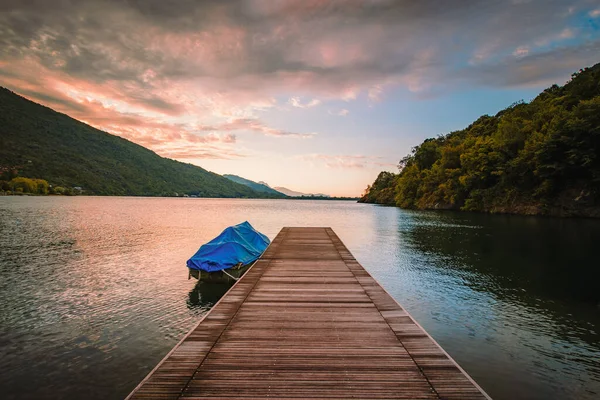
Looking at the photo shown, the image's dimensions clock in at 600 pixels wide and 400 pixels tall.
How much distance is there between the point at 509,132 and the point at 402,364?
276 ft

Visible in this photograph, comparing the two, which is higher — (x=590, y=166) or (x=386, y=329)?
(x=590, y=166)

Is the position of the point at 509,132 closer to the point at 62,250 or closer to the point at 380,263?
the point at 380,263

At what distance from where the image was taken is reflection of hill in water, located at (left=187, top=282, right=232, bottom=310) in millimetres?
13748

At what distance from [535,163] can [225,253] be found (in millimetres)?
68734

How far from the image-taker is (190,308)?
1329 centimetres

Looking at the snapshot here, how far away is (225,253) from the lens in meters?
17.2

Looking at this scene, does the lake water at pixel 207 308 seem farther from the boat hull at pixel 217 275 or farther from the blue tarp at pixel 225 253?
the blue tarp at pixel 225 253

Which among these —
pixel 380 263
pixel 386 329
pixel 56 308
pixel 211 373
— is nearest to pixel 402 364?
pixel 386 329

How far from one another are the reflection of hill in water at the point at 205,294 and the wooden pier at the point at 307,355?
11.8 feet

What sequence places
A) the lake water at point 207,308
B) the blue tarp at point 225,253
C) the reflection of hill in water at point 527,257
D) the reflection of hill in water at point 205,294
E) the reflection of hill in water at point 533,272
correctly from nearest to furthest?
the lake water at point 207,308, the reflection of hill in water at point 533,272, the reflection of hill in water at point 205,294, the reflection of hill in water at point 527,257, the blue tarp at point 225,253

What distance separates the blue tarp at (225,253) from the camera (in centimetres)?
1634

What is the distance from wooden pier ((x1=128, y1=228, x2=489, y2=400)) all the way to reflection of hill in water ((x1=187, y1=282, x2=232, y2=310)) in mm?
3604

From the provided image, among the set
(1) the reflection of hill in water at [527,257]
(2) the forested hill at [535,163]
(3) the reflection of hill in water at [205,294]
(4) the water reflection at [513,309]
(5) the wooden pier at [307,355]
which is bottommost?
(3) the reflection of hill in water at [205,294]

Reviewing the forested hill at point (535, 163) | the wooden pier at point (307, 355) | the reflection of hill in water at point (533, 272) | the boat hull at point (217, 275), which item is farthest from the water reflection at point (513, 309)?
the forested hill at point (535, 163)
